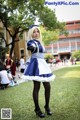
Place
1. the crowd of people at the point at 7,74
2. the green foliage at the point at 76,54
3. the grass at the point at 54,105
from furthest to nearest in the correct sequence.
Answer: the crowd of people at the point at 7,74
the green foliage at the point at 76,54
the grass at the point at 54,105

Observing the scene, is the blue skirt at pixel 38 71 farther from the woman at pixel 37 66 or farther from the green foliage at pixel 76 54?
the green foliage at pixel 76 54

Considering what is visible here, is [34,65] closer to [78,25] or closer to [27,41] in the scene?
[27,41]

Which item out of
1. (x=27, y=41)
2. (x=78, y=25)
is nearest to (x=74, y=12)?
(x=78, y=25)

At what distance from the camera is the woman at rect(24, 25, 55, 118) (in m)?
2.23

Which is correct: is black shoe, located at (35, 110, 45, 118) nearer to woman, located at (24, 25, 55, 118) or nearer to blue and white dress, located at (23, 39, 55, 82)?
woman, located at (24, 25, 55, 118)

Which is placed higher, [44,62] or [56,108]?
[44,62]

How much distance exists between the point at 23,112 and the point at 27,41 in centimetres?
48

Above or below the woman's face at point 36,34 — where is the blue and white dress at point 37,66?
below

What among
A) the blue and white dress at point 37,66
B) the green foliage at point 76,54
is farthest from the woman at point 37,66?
the green foliage at point 76,54

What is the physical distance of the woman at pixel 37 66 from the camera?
223 cm

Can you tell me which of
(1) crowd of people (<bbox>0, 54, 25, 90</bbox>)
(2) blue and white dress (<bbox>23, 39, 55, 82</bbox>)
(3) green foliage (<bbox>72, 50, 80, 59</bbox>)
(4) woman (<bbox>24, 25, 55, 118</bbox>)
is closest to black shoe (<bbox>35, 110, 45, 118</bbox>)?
(4) woman (<bbox>24, 25, 55, 118</bbox>)

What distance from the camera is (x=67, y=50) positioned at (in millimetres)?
2514

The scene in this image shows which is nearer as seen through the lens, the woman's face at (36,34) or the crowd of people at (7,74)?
the woman's face at (36,34)

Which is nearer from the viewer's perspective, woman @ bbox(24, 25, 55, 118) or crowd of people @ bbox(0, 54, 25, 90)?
woman @ bbox(24, 25, 55, 118)
